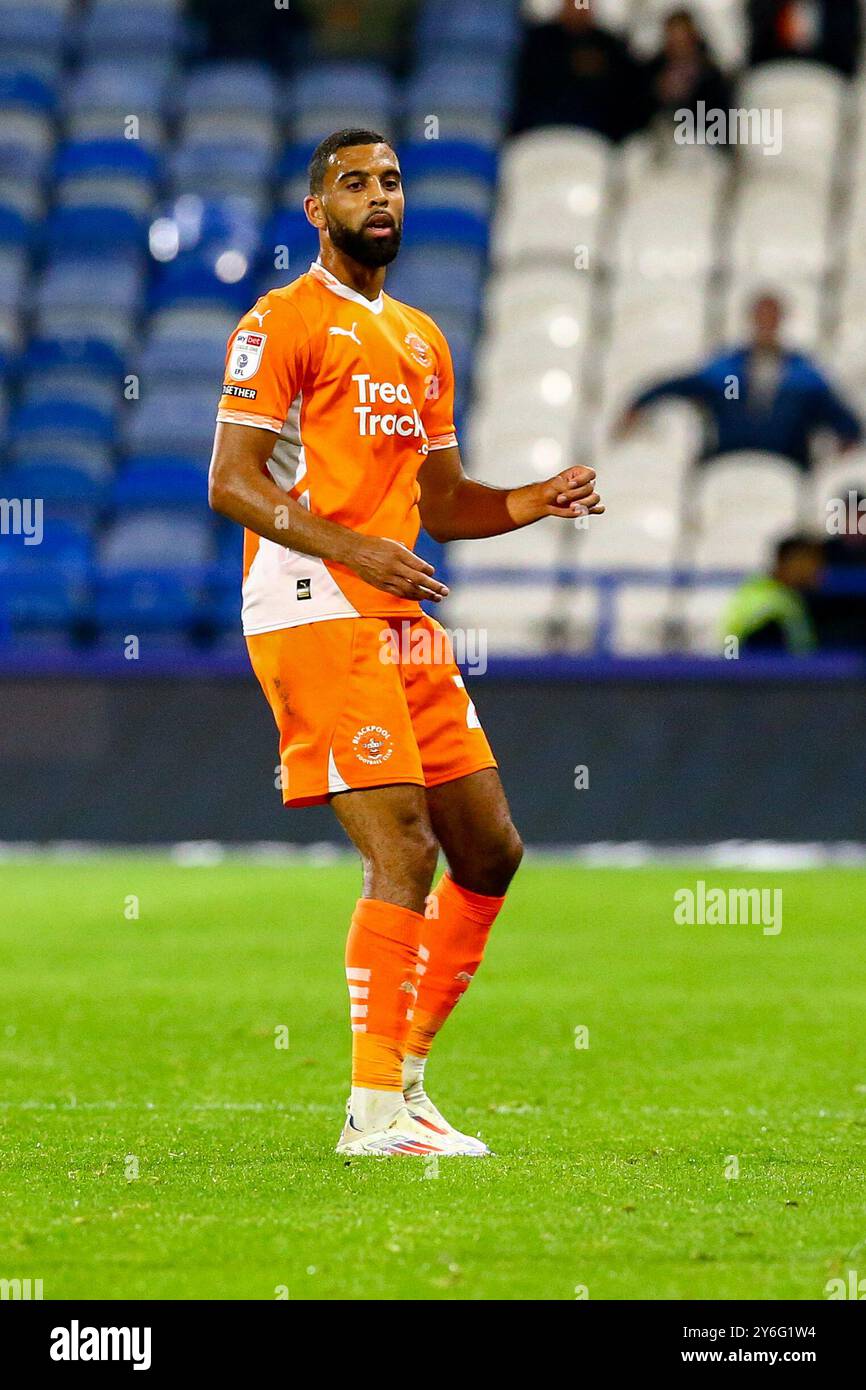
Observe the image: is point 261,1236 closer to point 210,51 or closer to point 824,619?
point 824,619

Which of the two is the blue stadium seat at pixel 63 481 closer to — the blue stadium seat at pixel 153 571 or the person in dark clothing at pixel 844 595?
the blue stadium seat at pixel 153 571

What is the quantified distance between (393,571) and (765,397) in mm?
12079

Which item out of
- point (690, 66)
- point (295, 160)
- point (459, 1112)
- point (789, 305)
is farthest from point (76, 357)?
point (459, 1112)

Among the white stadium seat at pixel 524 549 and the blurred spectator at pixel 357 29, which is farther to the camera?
the blurred spectator at pixel 357 29

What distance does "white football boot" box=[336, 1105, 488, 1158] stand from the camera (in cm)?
553

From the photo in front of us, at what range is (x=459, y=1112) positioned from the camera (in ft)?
21.2

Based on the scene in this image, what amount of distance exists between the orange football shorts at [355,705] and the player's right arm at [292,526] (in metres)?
0.21

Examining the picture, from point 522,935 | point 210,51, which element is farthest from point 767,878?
point 210,51

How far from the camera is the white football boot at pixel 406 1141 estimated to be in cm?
553

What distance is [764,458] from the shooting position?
57.8 feet

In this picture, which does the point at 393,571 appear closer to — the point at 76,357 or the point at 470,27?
the point at 76,357

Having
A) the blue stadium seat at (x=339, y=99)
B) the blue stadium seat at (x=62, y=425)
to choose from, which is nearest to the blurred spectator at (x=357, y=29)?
the blue stadium seat at (x=339, y=99)

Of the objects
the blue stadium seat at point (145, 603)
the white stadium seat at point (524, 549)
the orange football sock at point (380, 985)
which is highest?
the white stadium seat at point (524, 549)
